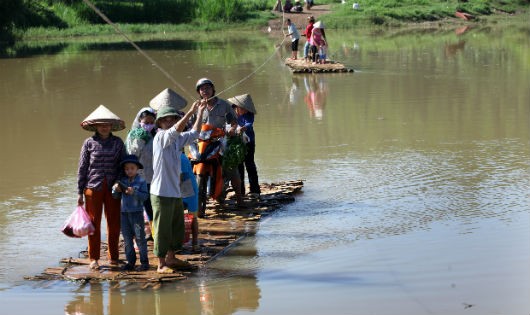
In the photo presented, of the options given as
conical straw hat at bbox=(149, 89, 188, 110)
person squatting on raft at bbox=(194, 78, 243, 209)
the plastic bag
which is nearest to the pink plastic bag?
the plastic bag

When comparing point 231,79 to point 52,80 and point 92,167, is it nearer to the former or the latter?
point 52,80

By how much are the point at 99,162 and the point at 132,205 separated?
449 mm

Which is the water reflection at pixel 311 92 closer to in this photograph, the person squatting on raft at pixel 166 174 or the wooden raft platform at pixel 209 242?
the wooden raft platform at pixel 209 242

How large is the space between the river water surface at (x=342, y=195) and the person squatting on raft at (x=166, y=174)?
38 cm

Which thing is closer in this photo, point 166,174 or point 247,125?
point 166,174

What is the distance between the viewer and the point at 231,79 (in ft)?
78.9

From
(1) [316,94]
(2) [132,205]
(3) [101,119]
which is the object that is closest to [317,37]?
(1) [316,94]

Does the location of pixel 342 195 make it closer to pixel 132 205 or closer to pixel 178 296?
pixel 132 205

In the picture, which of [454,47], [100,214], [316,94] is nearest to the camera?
[100,214]

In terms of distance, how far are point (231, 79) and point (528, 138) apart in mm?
11156

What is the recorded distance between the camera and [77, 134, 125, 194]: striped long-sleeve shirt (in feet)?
26.6

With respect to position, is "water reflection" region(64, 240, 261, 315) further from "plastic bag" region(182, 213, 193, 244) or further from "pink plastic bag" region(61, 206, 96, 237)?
"plastic bag" region(182, 213, 193, 244)

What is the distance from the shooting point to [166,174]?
26.0ft

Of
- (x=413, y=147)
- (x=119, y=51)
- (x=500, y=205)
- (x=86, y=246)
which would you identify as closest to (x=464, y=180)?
(x=500, y=205)
